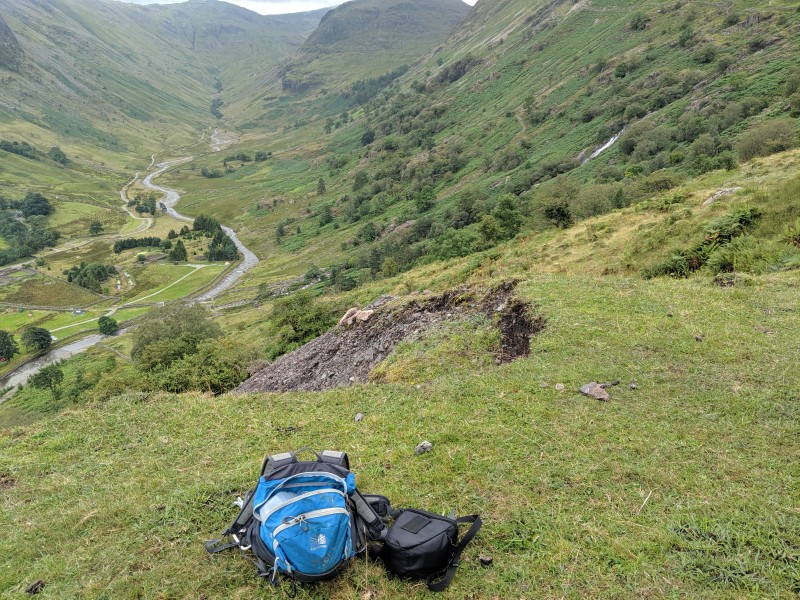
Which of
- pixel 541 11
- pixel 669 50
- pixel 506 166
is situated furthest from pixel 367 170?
pixel 541 11

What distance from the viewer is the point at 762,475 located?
651 cm

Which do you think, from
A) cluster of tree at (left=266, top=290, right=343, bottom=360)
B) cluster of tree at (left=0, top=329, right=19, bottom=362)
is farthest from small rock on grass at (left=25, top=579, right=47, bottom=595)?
cluster of tree at (left=0, top=329, right=19, bottom=362)

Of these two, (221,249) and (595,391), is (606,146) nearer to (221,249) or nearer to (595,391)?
(595,391)

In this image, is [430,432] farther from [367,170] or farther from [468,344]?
[367,170]

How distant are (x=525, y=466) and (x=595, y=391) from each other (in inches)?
129

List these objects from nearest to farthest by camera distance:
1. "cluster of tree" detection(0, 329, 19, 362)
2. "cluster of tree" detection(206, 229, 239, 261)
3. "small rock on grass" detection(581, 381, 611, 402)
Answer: "small rock on grass" detection(581, 381, 611, 402) → "cluster of tree" detection(0, 329, 19, 362) → "cluster of tree" detection(206, 229, 239, 261)

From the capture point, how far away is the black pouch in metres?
5.57

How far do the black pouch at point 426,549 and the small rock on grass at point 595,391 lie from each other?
5.19 meters

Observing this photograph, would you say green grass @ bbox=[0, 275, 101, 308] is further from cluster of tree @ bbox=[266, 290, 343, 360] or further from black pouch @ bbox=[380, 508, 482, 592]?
black pouch @ bbox=[380, 508, 482, 592]

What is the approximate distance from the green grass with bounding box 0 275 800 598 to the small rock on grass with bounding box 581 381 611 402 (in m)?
0.26

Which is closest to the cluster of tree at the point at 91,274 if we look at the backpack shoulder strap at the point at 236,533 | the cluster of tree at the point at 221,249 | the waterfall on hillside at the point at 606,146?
the cluster of tree at the point at 221,249

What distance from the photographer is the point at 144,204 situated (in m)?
182

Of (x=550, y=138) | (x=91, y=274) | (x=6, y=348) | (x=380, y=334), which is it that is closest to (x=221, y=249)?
(x=91, y=274)

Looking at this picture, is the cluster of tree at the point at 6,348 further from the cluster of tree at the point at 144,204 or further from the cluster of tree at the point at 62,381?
the cluster of tree at the point at 144,204
